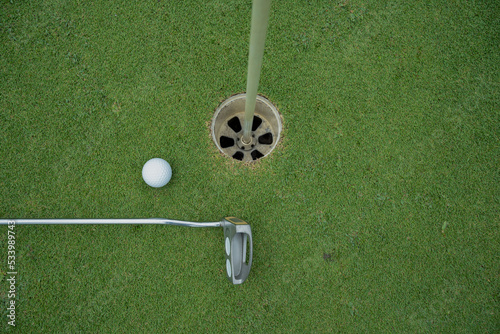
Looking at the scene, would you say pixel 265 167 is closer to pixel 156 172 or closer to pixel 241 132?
pixel 241 132

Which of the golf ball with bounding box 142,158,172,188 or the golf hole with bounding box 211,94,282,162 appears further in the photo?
the golf hole with bounding box 211,94,282,162

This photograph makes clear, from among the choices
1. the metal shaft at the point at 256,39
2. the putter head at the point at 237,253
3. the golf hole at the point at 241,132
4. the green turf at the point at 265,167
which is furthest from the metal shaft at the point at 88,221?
the metal shaft at the point at 256,39

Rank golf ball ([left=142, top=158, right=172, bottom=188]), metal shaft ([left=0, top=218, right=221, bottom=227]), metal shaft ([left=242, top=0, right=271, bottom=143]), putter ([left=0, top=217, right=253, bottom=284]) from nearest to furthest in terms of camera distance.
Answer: metal shaft ([left=242, top=0, right=271, bottom=143]), putter ([left=0, top=217, right=253, bottom=284]), metal shaft ([left=0, top=218, right=221, bottom=227]), golf ball ([left=142, top=158, right=172, bottom=188])

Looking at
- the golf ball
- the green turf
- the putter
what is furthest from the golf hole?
the putter

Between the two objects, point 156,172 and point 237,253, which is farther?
point 156,172

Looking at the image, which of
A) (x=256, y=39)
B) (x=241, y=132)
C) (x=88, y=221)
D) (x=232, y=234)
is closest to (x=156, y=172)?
(x=88, y=221)

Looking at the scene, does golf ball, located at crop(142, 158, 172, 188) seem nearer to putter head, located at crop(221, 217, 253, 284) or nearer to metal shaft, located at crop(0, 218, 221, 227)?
metal shaft, located at crop(0, 218, 221, 227)
